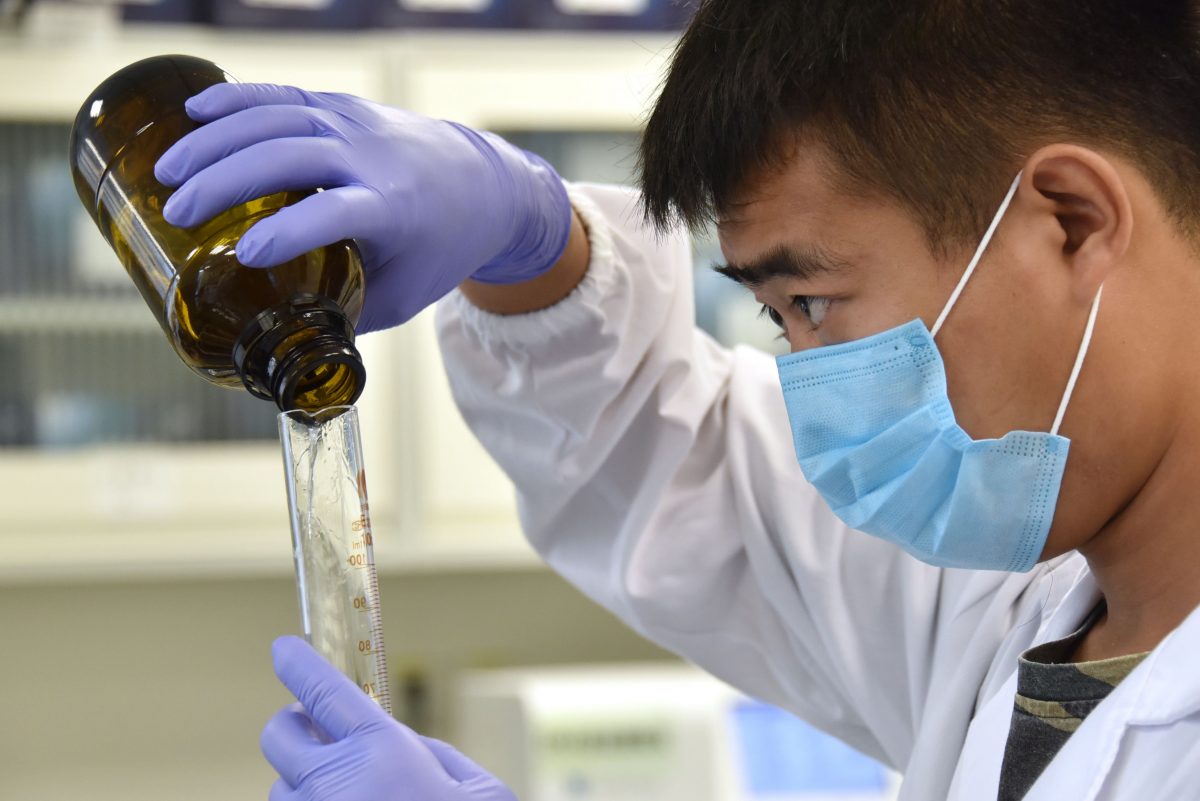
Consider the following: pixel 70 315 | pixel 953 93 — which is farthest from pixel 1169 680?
pixel 70 315

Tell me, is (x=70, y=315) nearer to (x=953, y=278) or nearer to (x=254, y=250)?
(x=254, y=250)

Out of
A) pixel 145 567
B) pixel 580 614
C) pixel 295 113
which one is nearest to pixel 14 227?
pixel 145 567

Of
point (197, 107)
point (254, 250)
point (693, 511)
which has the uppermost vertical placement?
point (197, 107)

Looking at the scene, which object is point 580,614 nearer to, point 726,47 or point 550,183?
point 550,183

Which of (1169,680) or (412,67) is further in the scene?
(412,67)

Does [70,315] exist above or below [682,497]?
above

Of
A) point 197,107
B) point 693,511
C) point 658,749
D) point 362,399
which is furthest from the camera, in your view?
point 658,749

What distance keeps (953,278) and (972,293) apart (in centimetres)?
2

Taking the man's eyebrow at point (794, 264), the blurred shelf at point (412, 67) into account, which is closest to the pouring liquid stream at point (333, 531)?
the man's eyebrow at point (794, 264)

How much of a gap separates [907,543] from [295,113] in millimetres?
521

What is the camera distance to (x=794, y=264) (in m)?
0.89

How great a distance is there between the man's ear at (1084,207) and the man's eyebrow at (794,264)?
0.13 metres

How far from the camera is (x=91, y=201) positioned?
92 cm

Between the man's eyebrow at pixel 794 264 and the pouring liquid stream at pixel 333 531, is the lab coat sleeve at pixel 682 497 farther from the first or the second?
the pouring liquid stream at pixel 333 531
